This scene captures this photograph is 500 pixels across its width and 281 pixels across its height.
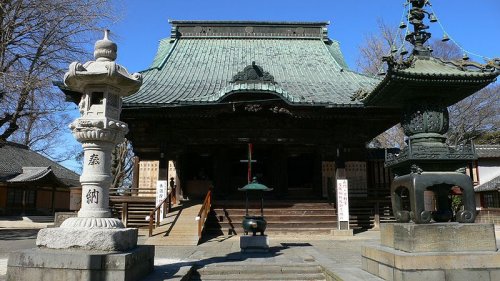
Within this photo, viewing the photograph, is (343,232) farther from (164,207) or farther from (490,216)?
(490,216)

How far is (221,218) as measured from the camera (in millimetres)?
15461

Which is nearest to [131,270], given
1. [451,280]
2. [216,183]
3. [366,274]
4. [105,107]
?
[105,107]

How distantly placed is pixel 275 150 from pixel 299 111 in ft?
10.1

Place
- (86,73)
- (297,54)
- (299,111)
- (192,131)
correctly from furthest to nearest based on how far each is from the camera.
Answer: (297,54), (192,131), (299,111), (86,73)

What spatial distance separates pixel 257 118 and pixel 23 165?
33.0m

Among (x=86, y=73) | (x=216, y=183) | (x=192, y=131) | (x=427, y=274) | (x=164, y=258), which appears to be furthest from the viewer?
(x=216, y=183)

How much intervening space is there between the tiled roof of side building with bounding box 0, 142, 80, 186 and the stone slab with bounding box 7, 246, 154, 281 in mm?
30562

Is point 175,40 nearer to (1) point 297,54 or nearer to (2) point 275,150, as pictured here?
(1) point 297,54

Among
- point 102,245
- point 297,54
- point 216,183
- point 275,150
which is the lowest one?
point 102,245

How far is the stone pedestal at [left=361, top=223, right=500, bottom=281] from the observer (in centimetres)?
593

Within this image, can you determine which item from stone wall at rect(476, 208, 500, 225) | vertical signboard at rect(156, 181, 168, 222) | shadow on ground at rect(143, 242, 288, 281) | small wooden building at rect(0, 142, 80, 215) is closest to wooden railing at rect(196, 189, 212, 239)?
vertical signboard at rect(156, 181, 168, 222)

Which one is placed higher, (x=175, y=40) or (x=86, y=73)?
(x=175, y=40)

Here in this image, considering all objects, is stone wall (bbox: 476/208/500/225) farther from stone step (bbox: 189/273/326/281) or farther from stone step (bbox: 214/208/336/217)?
stone step (bbox: 189/273/326/281)

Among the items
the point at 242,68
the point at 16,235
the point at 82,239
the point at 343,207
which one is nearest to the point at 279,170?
the point at 343,207
